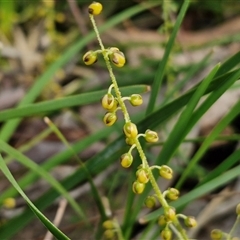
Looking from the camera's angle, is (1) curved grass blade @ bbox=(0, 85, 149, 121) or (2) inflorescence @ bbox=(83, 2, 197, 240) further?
(1) curved grass blade @ bbox=(0, 85, 149, 121)

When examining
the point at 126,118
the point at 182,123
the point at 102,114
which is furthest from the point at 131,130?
the point at 102,114

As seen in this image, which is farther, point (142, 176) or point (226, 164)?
point (226, 164)

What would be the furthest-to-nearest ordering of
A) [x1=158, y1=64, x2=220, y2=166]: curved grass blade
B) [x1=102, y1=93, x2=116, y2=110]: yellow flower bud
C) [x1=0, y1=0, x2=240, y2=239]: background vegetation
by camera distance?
1. [x1=0, y1=0, x2=240, y2=239]: background vegetation
2. [x1=158, y1=64, x2=220, y2=166]: curved grass blade
3. [x1=102, y1=93, x2=116, y2=110]: yellow flower bud

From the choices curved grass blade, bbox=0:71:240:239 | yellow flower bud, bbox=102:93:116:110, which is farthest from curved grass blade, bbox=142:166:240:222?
yellow flower bud, bbox=102:93:116:110

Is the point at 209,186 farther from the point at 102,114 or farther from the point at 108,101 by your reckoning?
the point at 102,114

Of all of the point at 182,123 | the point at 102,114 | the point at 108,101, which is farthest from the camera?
the point at 102,114

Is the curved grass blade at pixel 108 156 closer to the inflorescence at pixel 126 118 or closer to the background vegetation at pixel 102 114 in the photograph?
the background vegetation at pixel 102 114

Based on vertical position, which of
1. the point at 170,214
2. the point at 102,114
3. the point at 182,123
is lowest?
the point at 170,214

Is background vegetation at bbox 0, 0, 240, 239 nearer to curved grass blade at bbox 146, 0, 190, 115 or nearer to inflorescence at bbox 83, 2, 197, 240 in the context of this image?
curved grass blade at bbox 146, 0, 190, 115

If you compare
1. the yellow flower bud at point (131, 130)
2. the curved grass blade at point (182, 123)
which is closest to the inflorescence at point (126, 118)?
the yellow flower bud at point (131, 130)

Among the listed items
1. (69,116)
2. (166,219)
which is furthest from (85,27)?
(166,219)

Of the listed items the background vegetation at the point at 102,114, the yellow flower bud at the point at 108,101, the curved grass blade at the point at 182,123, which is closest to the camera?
the yellow flower bud at the point at 108,101

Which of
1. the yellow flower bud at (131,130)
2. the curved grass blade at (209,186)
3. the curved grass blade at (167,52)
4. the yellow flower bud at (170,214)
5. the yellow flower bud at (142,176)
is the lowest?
the yellow flower bud at (170,214)
